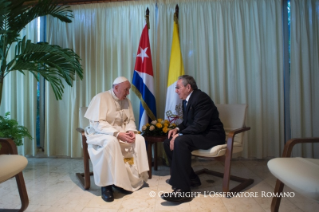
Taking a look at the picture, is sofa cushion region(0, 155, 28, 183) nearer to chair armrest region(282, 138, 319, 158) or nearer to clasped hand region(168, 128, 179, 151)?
clasped hand region(168, 128, 179, 151)

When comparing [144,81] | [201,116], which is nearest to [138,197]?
[201,116]

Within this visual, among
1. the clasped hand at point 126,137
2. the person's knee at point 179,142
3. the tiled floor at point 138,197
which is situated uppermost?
the clasped hand at point 126,137

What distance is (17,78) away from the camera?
368 centimetres

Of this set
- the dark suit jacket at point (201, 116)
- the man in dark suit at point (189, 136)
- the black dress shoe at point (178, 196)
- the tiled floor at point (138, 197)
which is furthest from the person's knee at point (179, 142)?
the tiled floor at point (138, 197)

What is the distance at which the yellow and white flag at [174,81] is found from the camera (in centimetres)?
306

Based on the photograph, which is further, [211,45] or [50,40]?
[50,40]

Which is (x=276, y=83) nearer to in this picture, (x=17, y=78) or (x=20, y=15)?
(x=20, y=15)

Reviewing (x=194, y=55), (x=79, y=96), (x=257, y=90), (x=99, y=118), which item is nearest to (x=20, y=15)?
(x=79, y=96)

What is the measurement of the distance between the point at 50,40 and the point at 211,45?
8.84 feet

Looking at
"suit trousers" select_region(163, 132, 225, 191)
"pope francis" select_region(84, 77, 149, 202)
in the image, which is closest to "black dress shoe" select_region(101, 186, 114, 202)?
"pope francis" select_region(84, 77, 149, 202)

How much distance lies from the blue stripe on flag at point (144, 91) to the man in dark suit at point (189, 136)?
0.74 meters

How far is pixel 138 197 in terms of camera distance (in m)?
2.17

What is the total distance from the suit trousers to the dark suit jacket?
6 centimetres

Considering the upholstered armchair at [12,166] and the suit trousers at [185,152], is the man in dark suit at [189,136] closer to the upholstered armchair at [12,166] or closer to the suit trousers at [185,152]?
the suit trousers at [185,152]
